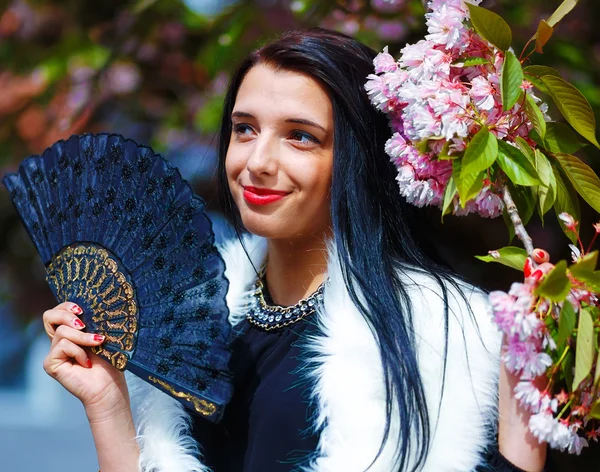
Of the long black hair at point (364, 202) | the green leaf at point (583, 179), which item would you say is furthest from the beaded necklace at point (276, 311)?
the green leaf at point (583, 179)

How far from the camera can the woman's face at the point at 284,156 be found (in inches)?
74.6

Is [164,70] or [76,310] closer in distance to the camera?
[76,310]

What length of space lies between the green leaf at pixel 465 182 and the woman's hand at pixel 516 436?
0.31 m

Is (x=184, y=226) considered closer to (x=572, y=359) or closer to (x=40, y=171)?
(x=40, y=171)

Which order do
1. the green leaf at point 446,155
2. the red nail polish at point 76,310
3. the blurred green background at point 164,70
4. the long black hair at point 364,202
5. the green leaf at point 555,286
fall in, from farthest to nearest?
the blurred green background at point 164,70 → the red nail polish at point 76,310 → the long black hair at point 364,202 → the green leaf at point 446,155 → the green leaf at point 555,286

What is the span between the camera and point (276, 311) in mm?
2070

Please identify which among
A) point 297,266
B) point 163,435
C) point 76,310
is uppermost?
point 297,266

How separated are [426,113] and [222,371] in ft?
Result: 2.09

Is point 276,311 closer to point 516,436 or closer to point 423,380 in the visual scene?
point 423,380

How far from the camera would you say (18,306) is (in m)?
3.98

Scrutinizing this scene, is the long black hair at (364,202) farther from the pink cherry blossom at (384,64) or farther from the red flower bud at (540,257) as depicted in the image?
the red flower bud at (540,257)

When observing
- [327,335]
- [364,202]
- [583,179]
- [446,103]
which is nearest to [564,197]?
[583,179]

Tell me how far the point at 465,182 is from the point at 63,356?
88 centimetres

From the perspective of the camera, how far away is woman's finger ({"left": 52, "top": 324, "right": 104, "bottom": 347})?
1.89 meters
